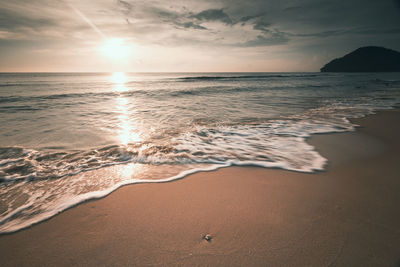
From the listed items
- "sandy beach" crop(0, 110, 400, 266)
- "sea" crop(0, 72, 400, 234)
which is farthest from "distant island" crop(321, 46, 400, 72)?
"sandy beach" crop(0, 110, 400, 266)

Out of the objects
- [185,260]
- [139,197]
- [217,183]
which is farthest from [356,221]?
[139,197]

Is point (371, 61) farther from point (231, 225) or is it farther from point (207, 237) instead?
point (207, 237)

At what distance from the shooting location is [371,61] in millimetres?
103625

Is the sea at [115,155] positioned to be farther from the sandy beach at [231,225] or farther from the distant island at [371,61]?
the distant island at [371,61]

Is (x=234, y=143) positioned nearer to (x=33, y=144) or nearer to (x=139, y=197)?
(x=139, y=197)

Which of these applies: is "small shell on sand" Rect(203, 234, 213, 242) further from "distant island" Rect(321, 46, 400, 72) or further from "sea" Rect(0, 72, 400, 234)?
"distant island" Rect(321, 46, 400, 72)

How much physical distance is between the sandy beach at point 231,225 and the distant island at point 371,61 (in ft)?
478

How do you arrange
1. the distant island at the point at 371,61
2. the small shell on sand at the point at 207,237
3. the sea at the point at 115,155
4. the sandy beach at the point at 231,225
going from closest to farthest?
the sandy beach at the point at 231,225 → the small shell on sand at the point at 207,237 → the sea at the point at 115,155 → the distant island at the point at 371,61

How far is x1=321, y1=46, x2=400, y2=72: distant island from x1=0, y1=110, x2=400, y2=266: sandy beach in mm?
145696

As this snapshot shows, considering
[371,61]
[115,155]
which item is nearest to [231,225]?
[115,155]

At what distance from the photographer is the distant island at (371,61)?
330 feet

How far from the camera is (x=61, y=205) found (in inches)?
86.1

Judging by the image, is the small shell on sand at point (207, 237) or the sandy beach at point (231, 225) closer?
the sandy beach at point (231, 225)

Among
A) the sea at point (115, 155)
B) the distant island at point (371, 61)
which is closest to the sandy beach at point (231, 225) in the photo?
the sea at point (115, 155)
